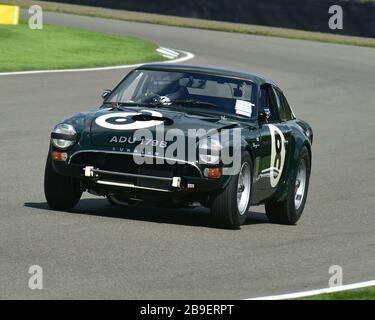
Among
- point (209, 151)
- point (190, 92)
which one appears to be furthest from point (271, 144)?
point (209, 151)

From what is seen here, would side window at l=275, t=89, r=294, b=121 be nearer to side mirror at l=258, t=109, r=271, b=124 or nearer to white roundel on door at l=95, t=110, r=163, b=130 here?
side mirror at l=258, t=109, r=271, b=124

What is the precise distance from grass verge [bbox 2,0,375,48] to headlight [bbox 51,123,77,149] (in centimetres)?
2260

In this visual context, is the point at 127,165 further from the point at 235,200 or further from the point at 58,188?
the point at 235,200

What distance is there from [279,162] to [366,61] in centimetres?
1854

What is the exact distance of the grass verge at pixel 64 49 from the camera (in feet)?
79.5

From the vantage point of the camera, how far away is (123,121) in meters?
10.3

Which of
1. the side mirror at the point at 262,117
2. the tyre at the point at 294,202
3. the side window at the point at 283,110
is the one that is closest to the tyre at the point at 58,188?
the side mirror at the point at 262,117

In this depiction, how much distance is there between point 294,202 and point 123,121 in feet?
7.36

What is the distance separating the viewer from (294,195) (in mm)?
11695

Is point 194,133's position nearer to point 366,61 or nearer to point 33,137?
point 33,137

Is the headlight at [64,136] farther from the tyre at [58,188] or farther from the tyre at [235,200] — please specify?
the tyre at [235,200]

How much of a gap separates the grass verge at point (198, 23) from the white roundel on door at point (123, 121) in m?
22.4

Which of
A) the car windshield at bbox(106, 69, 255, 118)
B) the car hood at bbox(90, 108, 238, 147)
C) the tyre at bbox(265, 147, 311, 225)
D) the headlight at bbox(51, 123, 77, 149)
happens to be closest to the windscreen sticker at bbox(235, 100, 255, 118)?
the car windshield at bbox(106, 69, 255, 118)
